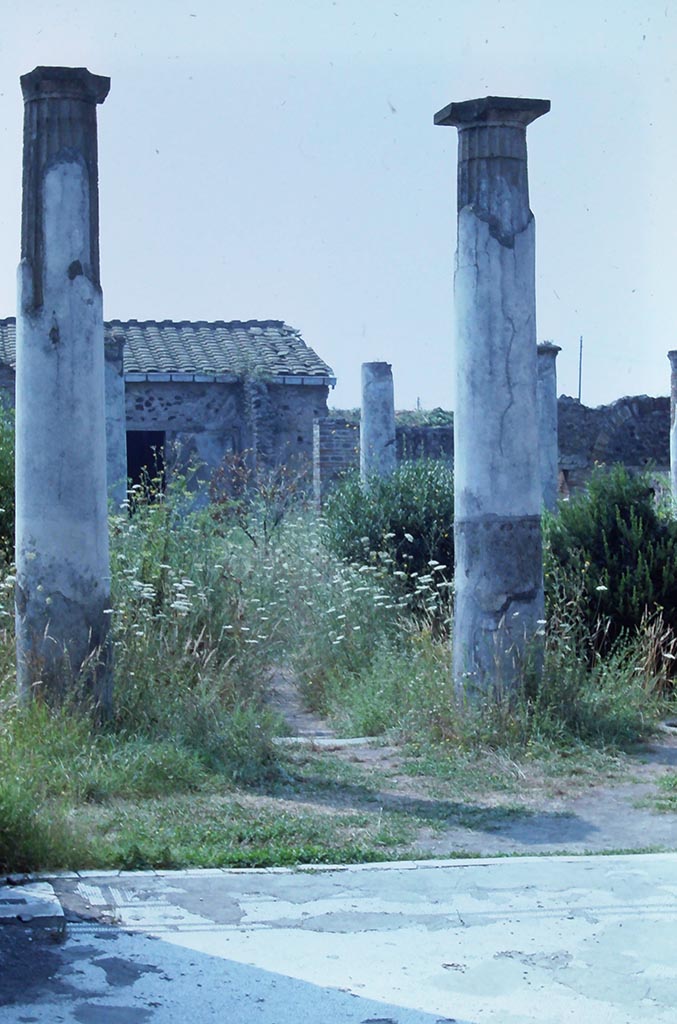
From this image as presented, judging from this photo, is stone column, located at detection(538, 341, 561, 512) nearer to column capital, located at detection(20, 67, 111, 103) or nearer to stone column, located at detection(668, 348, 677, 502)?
stone column, located at detection(668, 348, 677, 502)

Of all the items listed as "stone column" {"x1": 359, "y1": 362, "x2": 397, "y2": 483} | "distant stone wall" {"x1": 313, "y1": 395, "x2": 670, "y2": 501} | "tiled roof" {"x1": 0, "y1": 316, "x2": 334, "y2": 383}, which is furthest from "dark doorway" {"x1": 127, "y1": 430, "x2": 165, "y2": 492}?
"stone column" {"x1": 359, "y1": 362, "x2": 397, "y2": 483}

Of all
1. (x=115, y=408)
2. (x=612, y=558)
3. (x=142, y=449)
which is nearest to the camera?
(x=612, y=558)

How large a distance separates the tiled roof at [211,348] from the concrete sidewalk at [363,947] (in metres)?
15.5

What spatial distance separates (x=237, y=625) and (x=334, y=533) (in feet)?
11.3

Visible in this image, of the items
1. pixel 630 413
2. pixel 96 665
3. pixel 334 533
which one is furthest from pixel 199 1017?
pixel 630 413

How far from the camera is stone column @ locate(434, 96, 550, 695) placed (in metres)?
7.68

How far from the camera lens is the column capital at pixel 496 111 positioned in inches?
306

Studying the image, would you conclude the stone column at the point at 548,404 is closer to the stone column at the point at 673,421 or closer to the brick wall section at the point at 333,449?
the stone column at the point at 673,421

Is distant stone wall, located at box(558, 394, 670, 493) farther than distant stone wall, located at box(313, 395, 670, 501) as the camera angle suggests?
Yes

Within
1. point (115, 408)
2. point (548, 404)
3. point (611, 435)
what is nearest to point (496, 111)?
point (115, 408)

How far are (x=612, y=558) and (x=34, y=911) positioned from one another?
19.4 ft

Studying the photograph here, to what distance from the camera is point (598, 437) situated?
75.4ft

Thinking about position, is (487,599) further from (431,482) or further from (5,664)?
(431,482)

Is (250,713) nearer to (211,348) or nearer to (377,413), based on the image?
(377,413)
